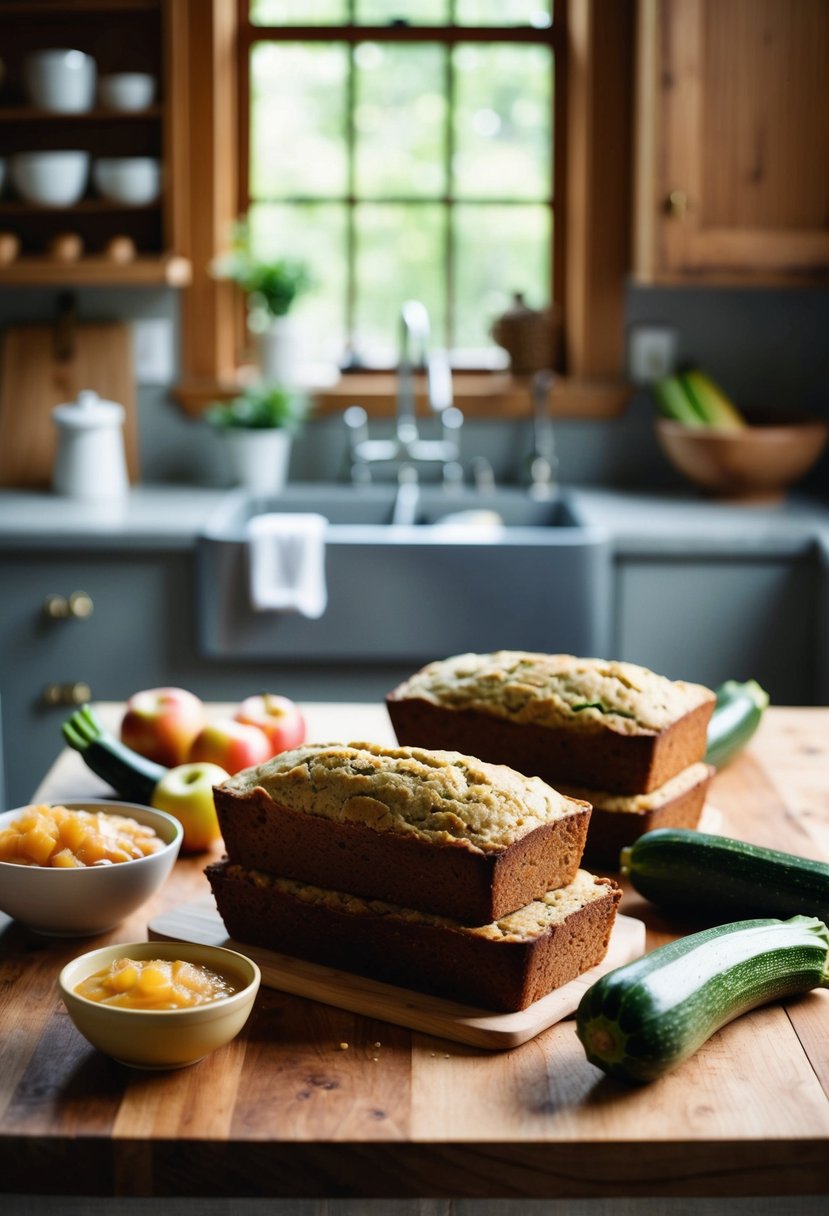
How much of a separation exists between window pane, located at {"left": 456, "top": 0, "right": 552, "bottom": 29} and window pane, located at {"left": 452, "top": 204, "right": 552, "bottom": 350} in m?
0.45

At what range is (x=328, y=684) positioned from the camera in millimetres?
3094

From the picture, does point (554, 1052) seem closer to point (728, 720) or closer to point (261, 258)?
point (728, 720)

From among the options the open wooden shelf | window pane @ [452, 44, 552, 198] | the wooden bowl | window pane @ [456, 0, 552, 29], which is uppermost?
window pane @ [456, 0, 552, 29]

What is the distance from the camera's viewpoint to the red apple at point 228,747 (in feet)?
5.69

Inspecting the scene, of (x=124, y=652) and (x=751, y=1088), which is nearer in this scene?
(x=751, y=1088)

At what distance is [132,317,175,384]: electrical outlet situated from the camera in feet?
12.1

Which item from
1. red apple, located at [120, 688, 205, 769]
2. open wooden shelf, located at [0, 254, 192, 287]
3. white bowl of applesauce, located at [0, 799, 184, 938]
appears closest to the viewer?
white bowl of applesauce, located at [0, 799, 184, 938]

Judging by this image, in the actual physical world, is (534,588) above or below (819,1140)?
above

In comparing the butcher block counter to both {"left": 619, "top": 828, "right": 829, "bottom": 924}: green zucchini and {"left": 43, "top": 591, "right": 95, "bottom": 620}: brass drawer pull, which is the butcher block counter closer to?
{"left": 619, "top": 828, "right": 829, "bottom": 924}: green zucchini

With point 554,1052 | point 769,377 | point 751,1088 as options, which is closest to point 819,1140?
point 751,1088

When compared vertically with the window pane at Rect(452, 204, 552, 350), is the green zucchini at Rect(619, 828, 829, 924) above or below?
below

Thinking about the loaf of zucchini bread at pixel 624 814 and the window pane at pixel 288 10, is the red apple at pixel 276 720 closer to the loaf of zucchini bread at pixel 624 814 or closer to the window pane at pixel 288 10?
the loaf of zucchini bread at pixel 624 814

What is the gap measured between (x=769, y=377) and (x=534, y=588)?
1110 millimetres

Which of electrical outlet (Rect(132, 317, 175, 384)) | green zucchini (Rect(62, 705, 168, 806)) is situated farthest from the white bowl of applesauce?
electrical outlet (Rect(132, 317, 175, 384))
